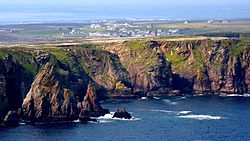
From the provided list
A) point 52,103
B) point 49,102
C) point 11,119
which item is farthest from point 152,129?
point 11,119

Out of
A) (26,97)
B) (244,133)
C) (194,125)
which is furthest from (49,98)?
(244,133)

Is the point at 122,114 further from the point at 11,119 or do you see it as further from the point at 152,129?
the point at 11,119

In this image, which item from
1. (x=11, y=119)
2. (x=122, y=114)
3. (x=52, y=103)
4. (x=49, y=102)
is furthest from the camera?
(x=122, y=114)

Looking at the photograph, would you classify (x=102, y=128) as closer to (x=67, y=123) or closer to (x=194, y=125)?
(x=67, y=123)

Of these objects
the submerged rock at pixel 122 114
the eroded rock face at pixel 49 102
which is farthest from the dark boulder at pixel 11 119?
the submerged rock at pixel 122 114

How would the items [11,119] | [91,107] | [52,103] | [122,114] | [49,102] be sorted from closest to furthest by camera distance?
[11,119] → [52,103] → [49,102] → [122,114] → [91,107]

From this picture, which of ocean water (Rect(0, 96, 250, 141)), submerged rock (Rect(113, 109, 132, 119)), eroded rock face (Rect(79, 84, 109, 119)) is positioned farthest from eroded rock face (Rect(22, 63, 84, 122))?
submerged rock (Rect(113, 109, 132, 119))

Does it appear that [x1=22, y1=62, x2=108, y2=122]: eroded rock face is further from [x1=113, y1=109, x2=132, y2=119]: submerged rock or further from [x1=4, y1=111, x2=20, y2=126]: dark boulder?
[x1=113, y1=109, x2=132, y2=119]: submerged rock

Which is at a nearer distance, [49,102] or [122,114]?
[49,102]

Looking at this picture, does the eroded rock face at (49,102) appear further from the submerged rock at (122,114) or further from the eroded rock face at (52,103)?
the submerged rock at (122,114)

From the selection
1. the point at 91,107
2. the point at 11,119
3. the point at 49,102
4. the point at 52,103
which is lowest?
the point at 91,107

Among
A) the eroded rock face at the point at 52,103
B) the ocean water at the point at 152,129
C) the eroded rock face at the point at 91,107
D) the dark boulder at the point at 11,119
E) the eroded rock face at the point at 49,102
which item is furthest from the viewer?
the eroded rock face at the point at 91,107

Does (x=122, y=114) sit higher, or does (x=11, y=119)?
(x=11, y=119)
